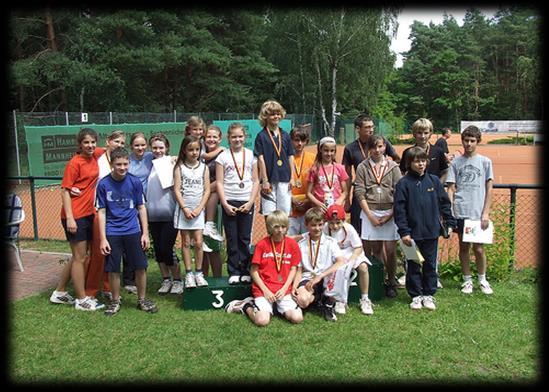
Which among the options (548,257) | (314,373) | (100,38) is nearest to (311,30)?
(100,38)

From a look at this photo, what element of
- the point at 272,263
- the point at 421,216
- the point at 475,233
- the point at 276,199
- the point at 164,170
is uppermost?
the point at 164,170

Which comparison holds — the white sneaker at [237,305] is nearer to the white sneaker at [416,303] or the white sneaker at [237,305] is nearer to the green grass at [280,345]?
the green grass at [280,345]

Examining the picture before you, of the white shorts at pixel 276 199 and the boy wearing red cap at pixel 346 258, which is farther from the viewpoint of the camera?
the white shorts at pixel 276 199

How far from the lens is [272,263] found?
199 inches

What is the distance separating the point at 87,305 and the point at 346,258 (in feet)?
8.89

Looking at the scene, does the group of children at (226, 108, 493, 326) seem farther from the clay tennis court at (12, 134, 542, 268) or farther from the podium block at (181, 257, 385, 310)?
the clay tennis court at (12, 134, 542, 268)

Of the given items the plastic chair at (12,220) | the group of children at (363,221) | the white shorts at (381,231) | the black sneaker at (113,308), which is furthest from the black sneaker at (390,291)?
the plastic chair at (12,220)

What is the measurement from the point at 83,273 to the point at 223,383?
2315 millimetres

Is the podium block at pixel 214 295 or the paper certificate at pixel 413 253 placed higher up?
the paper certificate at pixel 413 253

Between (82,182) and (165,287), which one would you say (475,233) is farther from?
(82,182)

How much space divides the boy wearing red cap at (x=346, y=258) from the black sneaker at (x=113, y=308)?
2218 millimetres

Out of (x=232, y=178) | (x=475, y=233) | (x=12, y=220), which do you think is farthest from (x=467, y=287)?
(x=12, y=220)

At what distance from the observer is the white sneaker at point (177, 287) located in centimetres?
585

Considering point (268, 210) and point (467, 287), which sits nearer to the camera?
point (268, 210)
